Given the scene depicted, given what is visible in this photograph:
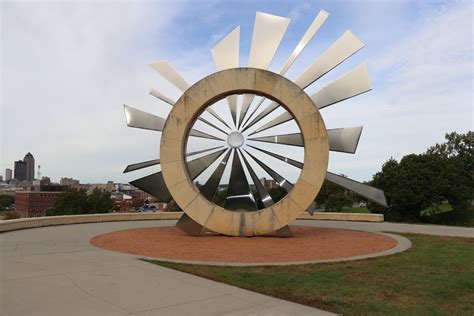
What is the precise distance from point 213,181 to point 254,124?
2920 mm

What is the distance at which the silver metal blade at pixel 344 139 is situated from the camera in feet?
49.5

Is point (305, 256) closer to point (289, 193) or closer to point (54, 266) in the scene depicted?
point (289, 193)

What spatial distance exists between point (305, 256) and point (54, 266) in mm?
6690

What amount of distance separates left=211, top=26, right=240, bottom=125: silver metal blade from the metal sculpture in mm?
40

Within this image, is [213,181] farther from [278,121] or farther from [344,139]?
[344,139]

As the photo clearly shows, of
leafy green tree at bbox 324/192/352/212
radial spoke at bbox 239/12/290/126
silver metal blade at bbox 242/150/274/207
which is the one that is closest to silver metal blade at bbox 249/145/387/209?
silver metal blade at bbox 242/150/274/207

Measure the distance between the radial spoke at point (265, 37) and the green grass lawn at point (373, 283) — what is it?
8.57 meters

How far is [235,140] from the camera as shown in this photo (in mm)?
16234

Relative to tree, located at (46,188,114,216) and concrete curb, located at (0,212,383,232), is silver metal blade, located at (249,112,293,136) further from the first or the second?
tree, located at (46,188,114,216)

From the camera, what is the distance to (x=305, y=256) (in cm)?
1173

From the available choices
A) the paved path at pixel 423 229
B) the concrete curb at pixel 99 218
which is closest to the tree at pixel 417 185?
the concrete curb at pixel 99 218

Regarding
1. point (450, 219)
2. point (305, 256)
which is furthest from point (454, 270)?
point (450, 219)

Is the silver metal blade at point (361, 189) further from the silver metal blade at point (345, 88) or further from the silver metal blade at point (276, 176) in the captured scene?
the silver metal blade at point (345, 88)

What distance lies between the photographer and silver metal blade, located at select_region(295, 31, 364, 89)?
49.1ft
